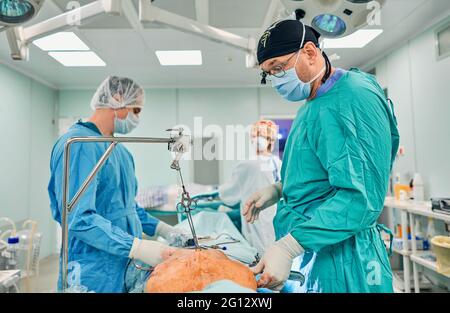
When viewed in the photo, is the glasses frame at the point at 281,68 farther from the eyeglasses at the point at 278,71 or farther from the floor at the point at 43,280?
the floor at the point at 43,280

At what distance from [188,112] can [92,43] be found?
2.64ft

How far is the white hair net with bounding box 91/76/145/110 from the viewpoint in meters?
0.99

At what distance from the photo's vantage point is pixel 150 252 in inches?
28.7

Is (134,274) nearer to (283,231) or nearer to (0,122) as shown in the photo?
(283,231)

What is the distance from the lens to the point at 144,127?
68.0 inches

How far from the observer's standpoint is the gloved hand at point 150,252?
723 mm

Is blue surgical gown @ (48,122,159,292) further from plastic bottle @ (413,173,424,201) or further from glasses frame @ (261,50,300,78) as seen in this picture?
plastic bottle @ (413,173,424,201)

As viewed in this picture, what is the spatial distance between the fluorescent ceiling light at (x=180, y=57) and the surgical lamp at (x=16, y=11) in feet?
2.68

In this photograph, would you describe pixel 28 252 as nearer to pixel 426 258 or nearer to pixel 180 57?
pixel 180 57

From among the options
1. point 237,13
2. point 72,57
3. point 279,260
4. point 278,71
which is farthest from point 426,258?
point 72,57

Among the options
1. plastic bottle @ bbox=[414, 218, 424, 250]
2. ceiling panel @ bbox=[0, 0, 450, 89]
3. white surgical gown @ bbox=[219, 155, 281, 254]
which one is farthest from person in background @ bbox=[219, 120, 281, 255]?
plastic bottle @ bbox=[414, 218, 424, 250]

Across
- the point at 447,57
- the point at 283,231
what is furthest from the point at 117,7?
the point at 447,57

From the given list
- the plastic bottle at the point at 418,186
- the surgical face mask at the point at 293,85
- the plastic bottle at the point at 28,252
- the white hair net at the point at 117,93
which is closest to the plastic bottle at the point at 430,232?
the plastic bottle at the point at 418,186

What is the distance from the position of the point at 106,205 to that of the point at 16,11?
0.63 m
